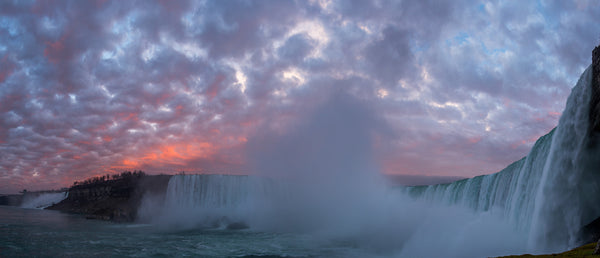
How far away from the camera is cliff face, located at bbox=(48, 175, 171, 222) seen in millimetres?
50875

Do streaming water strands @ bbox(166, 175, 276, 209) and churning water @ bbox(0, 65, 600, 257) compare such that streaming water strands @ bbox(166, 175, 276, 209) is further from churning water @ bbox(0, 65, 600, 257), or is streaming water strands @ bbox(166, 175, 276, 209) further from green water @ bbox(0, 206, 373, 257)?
green water @ bbox(0, 206, 373, 257)

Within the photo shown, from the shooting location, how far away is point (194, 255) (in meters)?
19.0

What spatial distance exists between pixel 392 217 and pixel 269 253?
1586 centimetres

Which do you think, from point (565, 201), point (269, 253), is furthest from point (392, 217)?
point (565, 201)

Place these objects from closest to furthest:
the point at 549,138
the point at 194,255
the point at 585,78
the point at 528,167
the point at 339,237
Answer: the point at 585,78
the point at 549,138
the point at 528,167
the point at 194,255
the point at 339,237

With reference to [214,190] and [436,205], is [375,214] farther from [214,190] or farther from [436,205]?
[214,190]

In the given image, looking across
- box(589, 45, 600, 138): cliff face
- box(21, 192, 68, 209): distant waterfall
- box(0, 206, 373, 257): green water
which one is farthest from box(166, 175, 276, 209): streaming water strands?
box(21, 192, 68, 209): distant waterfall

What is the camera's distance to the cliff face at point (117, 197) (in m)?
50.9

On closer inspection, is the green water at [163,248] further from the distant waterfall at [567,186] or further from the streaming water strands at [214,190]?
the streaming water strands at [214,190]

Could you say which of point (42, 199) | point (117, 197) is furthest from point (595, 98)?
point (42, 199)

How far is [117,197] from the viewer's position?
60.0 m

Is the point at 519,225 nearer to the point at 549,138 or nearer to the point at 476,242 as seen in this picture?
the point at 476,242

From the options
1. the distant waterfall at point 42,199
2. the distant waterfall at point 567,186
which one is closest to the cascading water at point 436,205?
the distant waterfall at point 567,186

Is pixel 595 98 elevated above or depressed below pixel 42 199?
above
